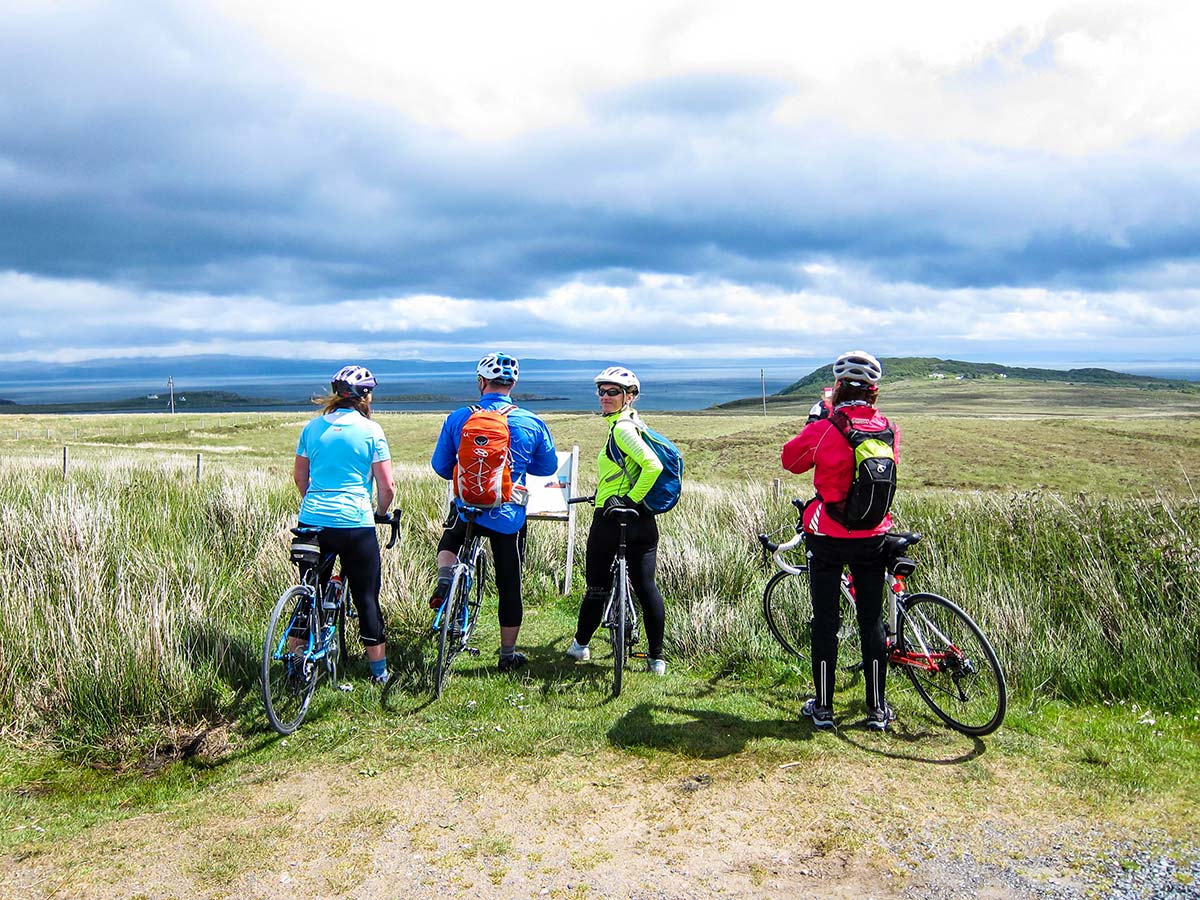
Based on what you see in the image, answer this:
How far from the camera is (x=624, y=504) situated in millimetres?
5160

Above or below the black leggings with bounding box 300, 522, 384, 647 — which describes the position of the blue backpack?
above

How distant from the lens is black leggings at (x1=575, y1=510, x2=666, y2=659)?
5297 millimetres

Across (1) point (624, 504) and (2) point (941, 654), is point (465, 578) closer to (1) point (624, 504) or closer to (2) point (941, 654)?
(1) point (624, 504)

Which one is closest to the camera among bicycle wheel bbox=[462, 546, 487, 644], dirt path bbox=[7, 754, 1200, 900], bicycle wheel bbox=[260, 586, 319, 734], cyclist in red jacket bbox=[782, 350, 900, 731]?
dirt path bbox=[7, 754, 1200, 900]

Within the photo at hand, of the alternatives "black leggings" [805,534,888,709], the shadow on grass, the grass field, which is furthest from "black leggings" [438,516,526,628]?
"black leggings" [805,534,888,709]

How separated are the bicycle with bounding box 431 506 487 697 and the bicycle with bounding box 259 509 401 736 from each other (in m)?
0.64

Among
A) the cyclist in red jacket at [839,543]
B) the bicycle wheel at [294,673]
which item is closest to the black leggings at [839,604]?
the cyclist in red jacket at [839,543]

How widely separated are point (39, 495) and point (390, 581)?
19.9ft

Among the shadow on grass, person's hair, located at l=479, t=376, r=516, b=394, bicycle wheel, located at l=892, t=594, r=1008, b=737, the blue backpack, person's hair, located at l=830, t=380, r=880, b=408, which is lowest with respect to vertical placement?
the shadow on grass

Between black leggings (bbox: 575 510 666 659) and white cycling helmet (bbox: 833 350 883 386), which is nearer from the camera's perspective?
white cycling helmet (bbox: 833 350 883 386)

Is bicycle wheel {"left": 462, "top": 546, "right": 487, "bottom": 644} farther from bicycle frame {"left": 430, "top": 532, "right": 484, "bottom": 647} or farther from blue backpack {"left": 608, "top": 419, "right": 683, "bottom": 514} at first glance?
blue backpack {"left": 608, "top": 419, "right": 683, "bottom": 514}

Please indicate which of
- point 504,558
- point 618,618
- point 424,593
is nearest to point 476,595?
point 504,558

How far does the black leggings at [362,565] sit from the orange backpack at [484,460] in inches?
26.9

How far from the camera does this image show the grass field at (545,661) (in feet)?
14.1
